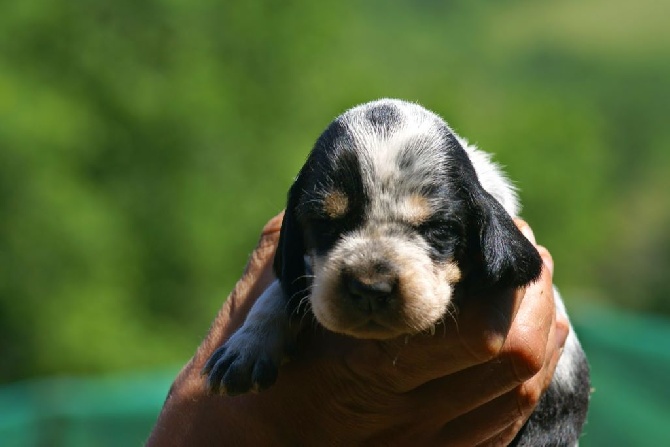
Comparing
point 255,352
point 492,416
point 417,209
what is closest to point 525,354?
point 492,416

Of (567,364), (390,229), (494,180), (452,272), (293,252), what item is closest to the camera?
(390,229)

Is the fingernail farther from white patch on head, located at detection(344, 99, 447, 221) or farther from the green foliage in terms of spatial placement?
the green foliage

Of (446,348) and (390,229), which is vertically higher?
(390,229)

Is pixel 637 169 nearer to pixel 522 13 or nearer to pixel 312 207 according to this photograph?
pixel 522 13

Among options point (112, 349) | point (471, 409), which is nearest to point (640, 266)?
point (112, 349)

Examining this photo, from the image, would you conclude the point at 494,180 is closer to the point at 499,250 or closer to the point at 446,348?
the point at 499,250

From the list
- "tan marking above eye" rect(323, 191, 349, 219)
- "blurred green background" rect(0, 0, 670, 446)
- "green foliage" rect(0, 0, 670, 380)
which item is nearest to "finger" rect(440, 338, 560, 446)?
"tan marking above eye" rect(323, 191, 349, 219)
